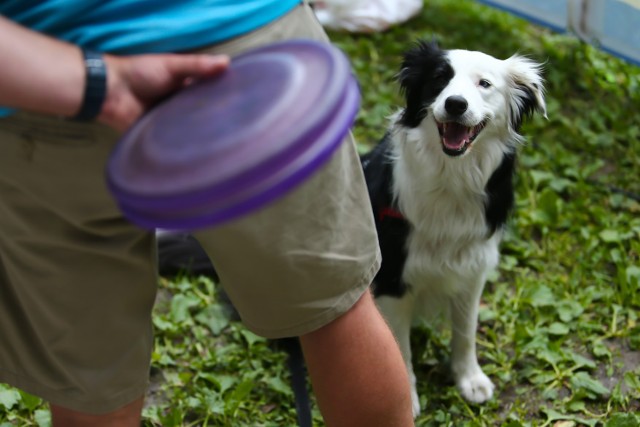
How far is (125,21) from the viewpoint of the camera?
128 cm

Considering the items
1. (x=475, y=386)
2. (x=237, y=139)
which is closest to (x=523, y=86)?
(x=475, y=386)

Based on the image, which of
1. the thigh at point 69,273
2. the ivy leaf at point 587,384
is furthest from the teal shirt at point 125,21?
the ivy leaf at point 587,384

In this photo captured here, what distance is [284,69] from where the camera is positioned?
1235 mm

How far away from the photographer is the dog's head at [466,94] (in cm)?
226

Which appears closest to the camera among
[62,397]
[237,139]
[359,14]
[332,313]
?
[237,139]

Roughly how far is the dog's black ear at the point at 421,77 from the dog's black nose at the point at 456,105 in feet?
0.31

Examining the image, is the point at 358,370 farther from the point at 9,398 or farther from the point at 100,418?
the point at 9,398

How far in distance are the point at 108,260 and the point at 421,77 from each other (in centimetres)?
116

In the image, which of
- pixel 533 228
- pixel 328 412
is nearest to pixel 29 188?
pixel 328 412

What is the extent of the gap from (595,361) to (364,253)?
5.00 feet

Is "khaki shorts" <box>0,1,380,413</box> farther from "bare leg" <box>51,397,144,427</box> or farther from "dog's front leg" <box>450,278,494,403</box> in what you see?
"dog's front leg" <box>450,278,494,403</box>

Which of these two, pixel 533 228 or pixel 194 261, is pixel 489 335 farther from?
pixel 194 261

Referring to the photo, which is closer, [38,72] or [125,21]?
[38,72]

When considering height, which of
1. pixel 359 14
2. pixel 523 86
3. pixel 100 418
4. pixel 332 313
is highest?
pixel 332 313
